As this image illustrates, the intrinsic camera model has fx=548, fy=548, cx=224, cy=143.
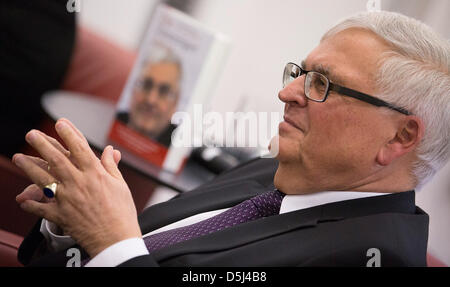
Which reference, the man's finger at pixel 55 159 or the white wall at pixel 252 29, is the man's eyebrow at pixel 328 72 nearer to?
the man's finger at pixel 55 159

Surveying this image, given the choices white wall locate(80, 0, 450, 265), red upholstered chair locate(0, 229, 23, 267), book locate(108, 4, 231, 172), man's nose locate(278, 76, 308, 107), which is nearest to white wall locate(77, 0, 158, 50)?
white wall locate(80, 0, 450, 265)

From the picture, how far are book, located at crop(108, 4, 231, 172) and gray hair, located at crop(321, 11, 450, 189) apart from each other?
2.25ft

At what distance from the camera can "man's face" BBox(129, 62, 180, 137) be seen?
183 cm

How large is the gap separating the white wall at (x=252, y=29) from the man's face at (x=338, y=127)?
4.61ft

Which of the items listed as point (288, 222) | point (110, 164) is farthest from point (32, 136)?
point (288, 222)

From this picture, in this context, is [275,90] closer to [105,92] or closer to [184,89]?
[105,92]

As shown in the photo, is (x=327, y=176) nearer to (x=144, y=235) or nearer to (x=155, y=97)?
(x=144, y=235)

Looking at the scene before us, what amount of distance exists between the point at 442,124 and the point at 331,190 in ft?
0.94

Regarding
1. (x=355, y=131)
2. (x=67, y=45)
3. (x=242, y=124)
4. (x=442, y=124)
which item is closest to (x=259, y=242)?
(x=355, y=131)

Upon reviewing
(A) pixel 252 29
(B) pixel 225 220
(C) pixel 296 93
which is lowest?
(B) pixel 225 220

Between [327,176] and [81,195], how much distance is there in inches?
21.8

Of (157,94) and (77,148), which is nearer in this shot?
(77,148)

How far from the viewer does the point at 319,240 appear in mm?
1148

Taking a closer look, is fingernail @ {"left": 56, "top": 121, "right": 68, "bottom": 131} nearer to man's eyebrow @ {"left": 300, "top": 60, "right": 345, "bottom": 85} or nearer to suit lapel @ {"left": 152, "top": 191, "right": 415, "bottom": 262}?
suit lapel @ {"left": 152, "top": 191, "right": 415, "bottom": 262}
